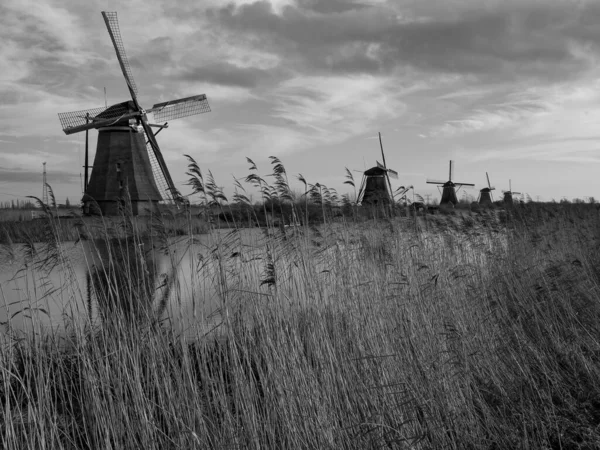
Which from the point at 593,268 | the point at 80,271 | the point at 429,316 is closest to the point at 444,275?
the point at 429,316

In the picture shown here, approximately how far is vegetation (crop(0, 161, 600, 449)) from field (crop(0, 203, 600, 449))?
0.02 m

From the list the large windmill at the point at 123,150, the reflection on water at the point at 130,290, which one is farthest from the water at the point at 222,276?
the large windmill at the point at 123,150

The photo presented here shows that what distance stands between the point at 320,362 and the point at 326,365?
74 millimetres

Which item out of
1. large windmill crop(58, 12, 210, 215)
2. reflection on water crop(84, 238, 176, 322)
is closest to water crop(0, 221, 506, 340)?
reflection on water crop(84, 238, 176, 322)

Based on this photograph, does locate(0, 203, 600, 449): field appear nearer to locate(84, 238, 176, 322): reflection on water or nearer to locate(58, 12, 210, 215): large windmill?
locate(84, 238, 176, 322): reflection on water

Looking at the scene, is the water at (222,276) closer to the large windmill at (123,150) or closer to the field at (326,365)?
the field at (326,365)

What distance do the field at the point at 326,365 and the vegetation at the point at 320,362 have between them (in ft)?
0.05

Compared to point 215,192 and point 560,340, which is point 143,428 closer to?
point 215,192

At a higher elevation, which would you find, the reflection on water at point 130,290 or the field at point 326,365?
the reflection on water at point 130,290

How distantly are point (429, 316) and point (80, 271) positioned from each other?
39.7 ft

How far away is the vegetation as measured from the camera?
9.55ft

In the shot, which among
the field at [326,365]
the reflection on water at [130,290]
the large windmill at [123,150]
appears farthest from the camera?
the large windmill at [123,150]

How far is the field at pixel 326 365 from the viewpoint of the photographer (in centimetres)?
291

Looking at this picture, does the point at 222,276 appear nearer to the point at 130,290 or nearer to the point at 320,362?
the point at 130,290
